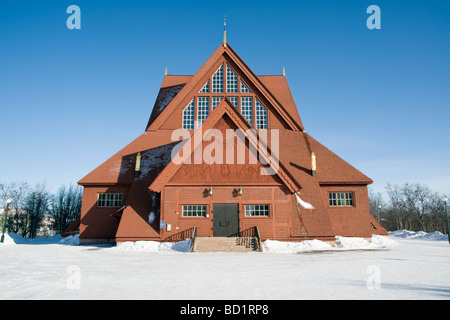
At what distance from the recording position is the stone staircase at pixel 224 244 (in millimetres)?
16266

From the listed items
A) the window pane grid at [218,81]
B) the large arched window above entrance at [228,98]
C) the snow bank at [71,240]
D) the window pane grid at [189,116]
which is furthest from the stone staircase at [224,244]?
the window pane grid at [218,81]

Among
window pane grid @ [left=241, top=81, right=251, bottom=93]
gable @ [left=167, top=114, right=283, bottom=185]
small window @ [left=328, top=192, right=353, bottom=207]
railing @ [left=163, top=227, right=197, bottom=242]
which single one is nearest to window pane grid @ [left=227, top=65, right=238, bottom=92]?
window pane grid @ [left=241, top=81, right=251, bottom=93]

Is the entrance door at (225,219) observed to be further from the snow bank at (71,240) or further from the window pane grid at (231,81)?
the snow bank at (71,240)

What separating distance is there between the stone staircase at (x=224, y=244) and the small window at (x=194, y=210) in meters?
1.78

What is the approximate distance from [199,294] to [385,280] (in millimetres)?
5552

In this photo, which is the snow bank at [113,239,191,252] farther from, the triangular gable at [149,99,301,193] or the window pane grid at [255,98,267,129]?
the window pane grid at [255,98,267,129]

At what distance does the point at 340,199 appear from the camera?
21.6m

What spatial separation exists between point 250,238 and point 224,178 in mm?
4151

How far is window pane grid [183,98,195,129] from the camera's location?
24453 millimetres

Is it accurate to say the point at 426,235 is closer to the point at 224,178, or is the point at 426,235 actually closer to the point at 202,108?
the point at 224,178

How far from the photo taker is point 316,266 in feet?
35.7

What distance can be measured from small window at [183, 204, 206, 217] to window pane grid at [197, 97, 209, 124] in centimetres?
866
